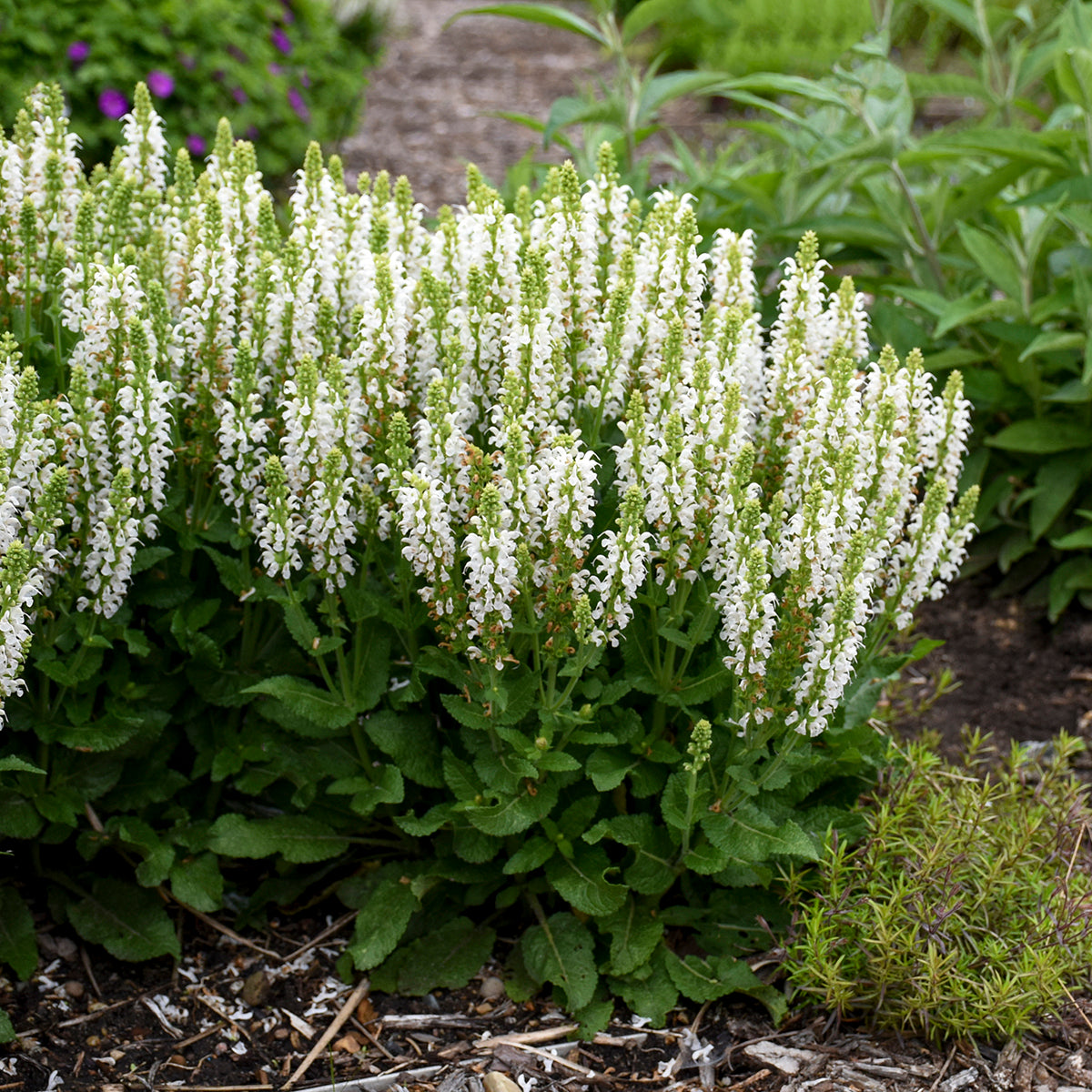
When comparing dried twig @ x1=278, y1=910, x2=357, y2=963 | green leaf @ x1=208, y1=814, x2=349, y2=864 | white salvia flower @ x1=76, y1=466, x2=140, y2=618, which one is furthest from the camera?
dried twig @ x1=278, y1=910, x2=357, y2=963

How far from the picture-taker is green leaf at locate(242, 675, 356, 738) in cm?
295

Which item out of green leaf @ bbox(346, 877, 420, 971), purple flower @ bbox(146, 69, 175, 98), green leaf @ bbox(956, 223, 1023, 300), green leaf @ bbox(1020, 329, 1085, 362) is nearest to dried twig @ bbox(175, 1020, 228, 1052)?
green leaf @ bbox(346, 877, 420, 971)

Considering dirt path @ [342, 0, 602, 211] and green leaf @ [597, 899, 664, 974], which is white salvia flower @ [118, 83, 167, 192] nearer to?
green leaf @ [597, 899, 664, 974]

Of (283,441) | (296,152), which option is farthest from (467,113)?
(283,441)

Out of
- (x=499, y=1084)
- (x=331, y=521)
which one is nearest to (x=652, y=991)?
(x=499, y=1084)

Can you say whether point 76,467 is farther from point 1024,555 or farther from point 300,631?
point 1024,555

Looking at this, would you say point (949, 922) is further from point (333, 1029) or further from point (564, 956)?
point (333, 1029)

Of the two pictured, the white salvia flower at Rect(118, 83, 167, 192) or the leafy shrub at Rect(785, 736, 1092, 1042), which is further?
the white salvia flower at Rect(118, 83, 167, 192)

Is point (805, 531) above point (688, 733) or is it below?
above

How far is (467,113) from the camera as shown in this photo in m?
10.1

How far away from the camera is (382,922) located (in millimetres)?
3135

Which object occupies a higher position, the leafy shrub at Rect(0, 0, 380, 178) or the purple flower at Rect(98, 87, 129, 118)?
the leafy shrub at Rect(0, 0, 380, 178)

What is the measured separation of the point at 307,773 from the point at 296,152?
517cm

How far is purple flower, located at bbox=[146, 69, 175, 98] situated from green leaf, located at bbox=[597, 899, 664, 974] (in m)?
5.06
